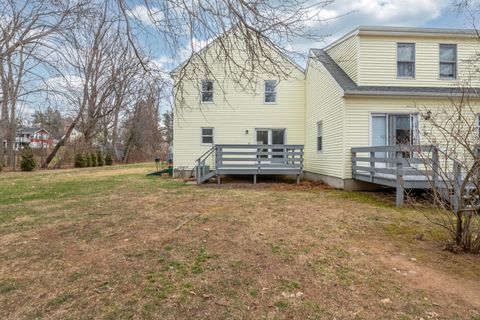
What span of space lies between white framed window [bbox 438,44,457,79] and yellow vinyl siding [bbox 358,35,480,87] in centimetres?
12

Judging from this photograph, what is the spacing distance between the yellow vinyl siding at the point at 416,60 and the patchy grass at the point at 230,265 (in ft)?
18.0

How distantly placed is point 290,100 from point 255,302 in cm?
1186

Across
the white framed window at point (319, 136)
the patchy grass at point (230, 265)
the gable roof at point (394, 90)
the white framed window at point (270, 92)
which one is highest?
the white framed window at point (270, 92)

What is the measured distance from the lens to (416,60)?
33.7 feet

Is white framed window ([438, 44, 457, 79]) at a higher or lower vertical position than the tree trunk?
higher

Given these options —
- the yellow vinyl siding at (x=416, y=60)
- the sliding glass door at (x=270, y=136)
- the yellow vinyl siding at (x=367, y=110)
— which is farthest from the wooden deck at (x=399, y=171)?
the sliding glass door at (x=270, y=136)

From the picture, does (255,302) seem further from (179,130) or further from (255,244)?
(179,130)

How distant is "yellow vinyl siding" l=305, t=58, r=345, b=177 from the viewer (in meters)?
9.89

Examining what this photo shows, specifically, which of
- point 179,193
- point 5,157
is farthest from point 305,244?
point 5,157

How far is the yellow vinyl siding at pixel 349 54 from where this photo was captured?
33.7 feet

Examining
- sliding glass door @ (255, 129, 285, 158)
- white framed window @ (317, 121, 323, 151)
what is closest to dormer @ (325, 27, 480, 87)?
white framed window @ (317, 121, 323, 151)

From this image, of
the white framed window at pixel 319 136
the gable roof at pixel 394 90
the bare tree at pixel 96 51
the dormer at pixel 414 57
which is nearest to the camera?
the bare tree at pixel 96 51

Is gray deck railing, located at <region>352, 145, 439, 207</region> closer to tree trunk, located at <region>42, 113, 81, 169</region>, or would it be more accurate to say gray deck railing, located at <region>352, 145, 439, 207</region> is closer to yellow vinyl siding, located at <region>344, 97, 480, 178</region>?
yellow vinyl siding, located at <region>344, 97, 480, 178</region>

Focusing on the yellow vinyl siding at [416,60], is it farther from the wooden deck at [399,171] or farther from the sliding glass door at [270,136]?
the sliding glass door at [270,136]
